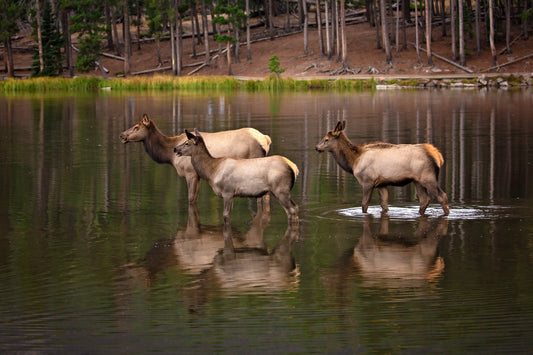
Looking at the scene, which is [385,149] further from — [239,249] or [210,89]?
[210,89]

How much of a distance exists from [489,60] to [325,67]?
14244 millimetres

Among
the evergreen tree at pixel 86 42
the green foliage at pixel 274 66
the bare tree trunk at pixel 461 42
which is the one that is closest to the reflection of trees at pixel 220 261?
the green foliage at pixel 274 66

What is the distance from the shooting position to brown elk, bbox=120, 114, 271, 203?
15875mm

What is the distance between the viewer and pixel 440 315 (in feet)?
29.0

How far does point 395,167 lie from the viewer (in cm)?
1405

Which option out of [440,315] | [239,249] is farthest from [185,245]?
[440,315]

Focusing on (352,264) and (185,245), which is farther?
(185,245)

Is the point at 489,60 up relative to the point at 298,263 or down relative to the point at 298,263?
up

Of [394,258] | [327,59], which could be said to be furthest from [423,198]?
[327,59]

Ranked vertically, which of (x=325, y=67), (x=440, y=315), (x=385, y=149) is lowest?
(x=440, y=315)

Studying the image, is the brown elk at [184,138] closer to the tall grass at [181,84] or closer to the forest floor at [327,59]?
the tall grass at [181,84]

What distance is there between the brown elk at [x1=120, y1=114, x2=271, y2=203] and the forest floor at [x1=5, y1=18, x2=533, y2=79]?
53.5 meters

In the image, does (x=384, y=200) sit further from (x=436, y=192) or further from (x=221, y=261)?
(x=221, y=261)

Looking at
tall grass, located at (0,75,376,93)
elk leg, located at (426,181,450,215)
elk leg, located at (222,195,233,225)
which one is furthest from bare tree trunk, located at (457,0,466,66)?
elk leg, located at (222,195,233,225)
